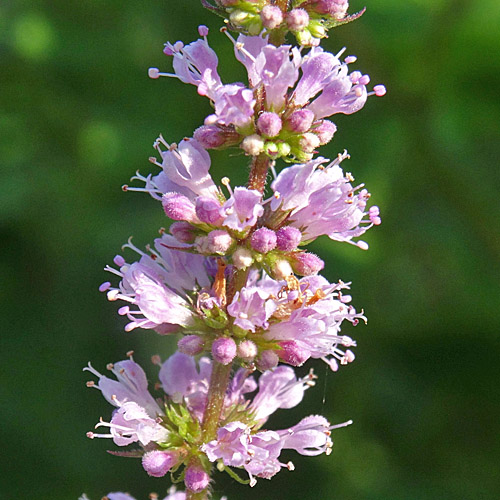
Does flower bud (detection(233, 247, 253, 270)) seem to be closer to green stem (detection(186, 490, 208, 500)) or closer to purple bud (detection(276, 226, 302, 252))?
purple bud (detection(276, 226, 302, 252))

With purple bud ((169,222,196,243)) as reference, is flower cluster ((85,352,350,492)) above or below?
below

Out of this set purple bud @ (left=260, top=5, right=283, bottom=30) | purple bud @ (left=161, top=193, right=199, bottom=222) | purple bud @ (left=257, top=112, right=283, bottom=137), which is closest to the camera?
purple bud @ (left=260, top=5, right=283, bottom=30)

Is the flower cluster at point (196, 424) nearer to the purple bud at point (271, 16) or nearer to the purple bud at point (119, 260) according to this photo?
the purple bud at point (119, 260)

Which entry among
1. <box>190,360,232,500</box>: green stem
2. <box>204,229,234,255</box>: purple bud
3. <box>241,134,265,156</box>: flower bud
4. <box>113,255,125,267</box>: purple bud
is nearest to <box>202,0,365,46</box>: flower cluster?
<box>241,134,265,156</box>: flower bud

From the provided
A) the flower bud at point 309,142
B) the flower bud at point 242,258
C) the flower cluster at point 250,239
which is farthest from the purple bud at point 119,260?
the flower bud at point 309,142

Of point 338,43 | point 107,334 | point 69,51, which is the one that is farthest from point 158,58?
point 107,334

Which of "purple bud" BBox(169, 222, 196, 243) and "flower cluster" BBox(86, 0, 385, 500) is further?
"purple bud" BBox(169, 222, 196, 243)

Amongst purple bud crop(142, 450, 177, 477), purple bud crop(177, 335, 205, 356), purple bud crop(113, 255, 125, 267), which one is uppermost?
purple bud crop(113, 255, 125, 267)
